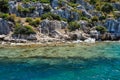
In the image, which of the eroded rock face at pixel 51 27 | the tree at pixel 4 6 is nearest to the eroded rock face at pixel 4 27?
the eroded rock face at pixel 51 27

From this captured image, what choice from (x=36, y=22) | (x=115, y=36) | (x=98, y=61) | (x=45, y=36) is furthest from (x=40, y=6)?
(x=98, y=61)

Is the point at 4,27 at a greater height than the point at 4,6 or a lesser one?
lesser

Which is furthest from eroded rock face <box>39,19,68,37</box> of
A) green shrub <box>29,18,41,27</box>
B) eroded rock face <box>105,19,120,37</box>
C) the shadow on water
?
the shadow on water

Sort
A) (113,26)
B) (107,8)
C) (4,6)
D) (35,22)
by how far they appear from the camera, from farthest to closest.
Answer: (107,8) → (4,6) → (113,26) → (35,22)

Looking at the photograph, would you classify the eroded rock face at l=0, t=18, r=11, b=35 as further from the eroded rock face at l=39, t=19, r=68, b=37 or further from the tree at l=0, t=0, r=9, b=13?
the tree at l=0, t=0, r=9, b=13

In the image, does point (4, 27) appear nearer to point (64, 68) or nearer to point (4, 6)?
point (4, 6)

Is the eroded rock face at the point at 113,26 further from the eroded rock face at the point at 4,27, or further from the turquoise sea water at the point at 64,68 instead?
the turquoise sea water at the point at 64,68

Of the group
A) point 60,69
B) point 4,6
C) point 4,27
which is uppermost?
point 4,6

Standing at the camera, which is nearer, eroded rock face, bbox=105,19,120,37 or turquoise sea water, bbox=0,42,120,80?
turquoise sea water, bbox=0,42,120,80

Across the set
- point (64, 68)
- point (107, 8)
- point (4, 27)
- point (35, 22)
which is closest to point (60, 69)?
point (64, 68)
